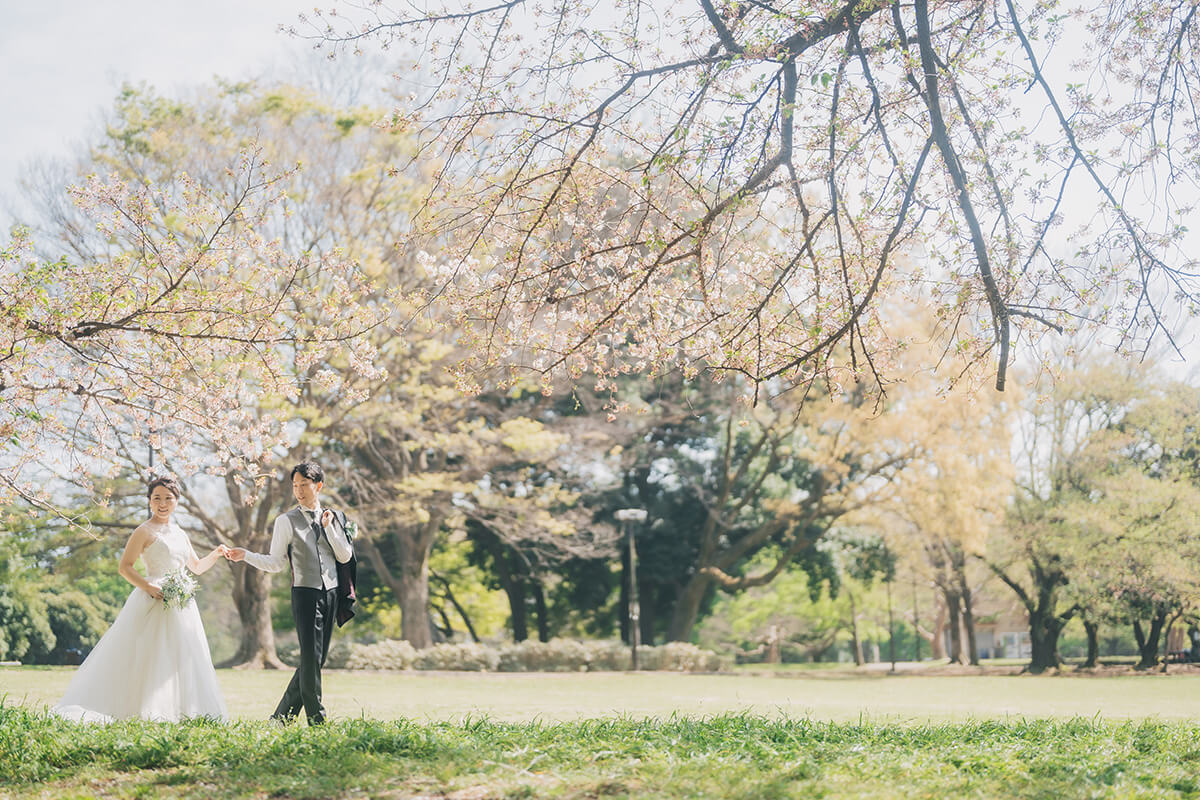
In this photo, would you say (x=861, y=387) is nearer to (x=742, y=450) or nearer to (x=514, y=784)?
(x=742, y=450)

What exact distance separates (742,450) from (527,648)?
9630 mm

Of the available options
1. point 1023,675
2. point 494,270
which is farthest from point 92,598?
point 1023,675

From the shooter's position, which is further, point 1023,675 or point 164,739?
point 1023,675

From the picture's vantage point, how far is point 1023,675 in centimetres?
2483

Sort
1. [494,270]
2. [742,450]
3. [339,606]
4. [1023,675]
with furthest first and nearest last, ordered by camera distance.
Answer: [742,450], [1023,675], [494,270], [339,606]

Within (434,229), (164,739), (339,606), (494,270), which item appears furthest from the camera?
(494,270)

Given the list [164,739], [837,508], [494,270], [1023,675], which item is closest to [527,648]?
[837,508]

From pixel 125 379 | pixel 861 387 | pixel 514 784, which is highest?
pixel 861 387

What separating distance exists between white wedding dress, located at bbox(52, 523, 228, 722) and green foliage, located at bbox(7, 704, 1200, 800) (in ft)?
1.64

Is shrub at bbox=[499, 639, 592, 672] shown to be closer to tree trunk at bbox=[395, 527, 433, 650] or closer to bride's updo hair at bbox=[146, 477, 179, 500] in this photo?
tree trunk at bbox=[395, 527, 433, 650]

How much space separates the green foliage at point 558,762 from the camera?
425cm

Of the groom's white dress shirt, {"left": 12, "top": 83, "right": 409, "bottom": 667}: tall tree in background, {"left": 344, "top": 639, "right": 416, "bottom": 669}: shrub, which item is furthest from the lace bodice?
{"left": 344, "top": 639, "right": 416, "bottom": 669}: shrub

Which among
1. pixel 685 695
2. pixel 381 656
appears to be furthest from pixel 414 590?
pixel 685 695

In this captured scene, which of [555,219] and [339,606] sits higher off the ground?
[555,219]
